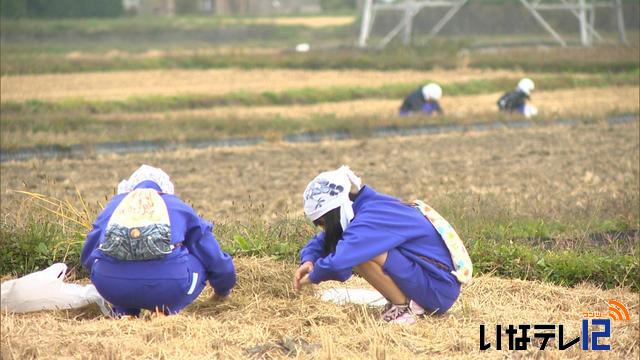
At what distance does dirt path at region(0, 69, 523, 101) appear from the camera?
20.5 meters

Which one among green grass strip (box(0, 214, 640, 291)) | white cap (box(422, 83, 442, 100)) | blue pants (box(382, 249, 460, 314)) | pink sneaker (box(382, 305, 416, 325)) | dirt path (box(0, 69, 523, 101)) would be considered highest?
blue pants (box(382, 249, 460, 314))

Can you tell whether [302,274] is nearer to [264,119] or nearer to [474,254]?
[474,254]

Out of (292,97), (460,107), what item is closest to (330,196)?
(460,107)

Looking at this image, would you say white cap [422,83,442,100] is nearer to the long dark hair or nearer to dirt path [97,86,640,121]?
dirt path [97,86,640,121]

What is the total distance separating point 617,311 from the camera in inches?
218

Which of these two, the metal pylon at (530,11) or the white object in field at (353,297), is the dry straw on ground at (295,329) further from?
the metal pylon at (530,11)

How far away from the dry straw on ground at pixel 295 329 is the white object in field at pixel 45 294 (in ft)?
0.22

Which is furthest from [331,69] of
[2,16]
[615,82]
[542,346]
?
[542,346]

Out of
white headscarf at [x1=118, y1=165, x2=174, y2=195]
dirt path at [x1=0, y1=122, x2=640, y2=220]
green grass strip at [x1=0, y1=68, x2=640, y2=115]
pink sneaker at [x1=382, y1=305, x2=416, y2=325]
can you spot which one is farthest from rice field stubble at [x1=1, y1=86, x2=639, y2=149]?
pink sneaker at [x1=382, y1=305, x2=416, y2=325]

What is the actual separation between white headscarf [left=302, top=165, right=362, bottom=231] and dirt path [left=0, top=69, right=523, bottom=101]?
13.8m

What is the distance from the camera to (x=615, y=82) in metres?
22.1

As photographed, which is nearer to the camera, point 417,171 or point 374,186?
point 374,186

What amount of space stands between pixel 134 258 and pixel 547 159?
389 inches

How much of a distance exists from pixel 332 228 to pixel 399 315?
568 millimetres
